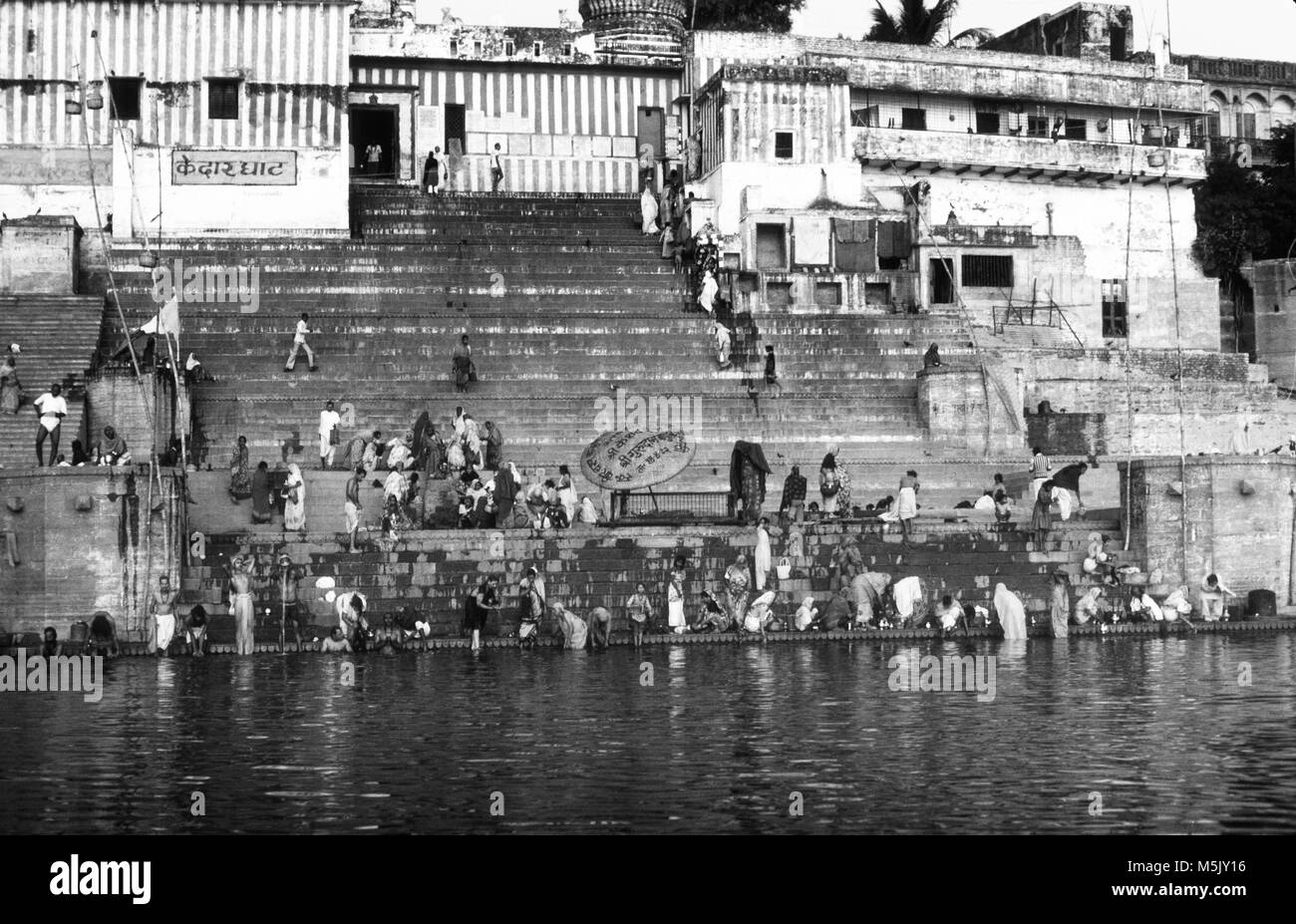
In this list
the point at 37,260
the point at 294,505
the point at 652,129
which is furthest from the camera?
the point at 652,129

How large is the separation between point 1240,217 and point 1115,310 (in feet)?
21.8

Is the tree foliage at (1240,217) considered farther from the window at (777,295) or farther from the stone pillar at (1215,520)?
the stone pillar at (1215,520)

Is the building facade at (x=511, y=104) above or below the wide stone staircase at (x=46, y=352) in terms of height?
above

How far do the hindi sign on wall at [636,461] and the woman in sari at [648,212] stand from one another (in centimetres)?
1161

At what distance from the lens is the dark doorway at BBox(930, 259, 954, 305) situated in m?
40.6

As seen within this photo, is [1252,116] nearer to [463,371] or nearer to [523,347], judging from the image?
[523,347]

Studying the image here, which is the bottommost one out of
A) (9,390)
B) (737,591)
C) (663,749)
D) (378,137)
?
(663,749)

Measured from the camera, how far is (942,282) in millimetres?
40781

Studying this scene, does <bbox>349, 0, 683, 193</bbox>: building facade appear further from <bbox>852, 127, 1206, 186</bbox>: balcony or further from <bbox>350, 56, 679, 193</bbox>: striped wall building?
<bbox>852, 127, 1206, 186</bbox>: balcony

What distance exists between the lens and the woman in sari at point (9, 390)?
31.4m

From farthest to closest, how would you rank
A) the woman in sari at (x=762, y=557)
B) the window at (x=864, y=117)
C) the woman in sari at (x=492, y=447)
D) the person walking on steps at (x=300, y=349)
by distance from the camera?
the window at (x=864, y=117) → the person walking on steps at (x=300, y=349) → the woman in sari at (x=492, y=447) → the woman in sari at (x=762, y=557)

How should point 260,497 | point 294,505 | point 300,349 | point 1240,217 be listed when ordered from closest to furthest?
1. point 294,505
2. point 260,497
3. point 300,349
4. point 1240,217

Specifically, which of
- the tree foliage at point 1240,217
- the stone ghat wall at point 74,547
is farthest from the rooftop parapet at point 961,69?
the stone ghat wall at point 74,547

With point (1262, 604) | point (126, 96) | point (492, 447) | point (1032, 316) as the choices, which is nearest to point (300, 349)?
point (492, 447)
